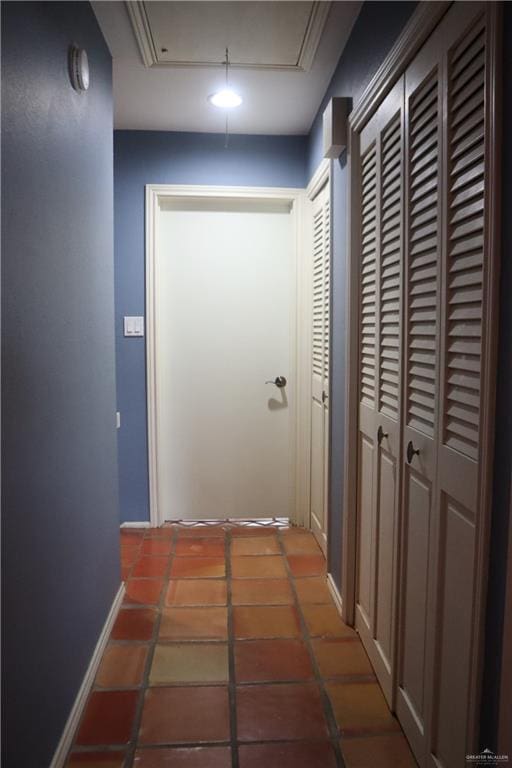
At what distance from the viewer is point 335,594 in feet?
7.91

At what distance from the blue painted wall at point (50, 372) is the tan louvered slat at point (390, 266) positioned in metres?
1.01

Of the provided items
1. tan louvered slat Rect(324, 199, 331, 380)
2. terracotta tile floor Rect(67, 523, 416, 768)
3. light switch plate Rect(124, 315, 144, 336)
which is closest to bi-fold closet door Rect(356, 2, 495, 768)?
terracotta tile floor Rect(67, 523, 416, 768)

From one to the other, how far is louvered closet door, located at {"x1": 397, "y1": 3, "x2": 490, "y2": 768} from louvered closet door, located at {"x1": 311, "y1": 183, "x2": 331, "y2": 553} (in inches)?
45.9

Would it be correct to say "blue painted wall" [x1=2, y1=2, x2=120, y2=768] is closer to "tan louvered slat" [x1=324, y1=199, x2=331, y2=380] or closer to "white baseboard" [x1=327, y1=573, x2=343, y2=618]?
"white baseboard" [x1=327, y1=573, x2=343, y2=618]

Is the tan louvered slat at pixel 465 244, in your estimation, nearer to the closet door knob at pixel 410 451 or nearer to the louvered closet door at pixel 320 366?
the closet door knob at pixel 410 451

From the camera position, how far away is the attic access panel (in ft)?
6.51

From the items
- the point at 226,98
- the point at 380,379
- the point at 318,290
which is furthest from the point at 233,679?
the point at 226,98

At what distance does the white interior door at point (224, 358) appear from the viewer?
133 inches

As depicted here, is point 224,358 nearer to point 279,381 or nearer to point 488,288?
point 279,381

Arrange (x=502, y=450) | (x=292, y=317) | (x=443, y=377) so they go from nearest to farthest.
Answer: (x=502, y=450)
(x=443, y=377)
(x=292, y=317)

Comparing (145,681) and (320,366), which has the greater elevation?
(320,366)

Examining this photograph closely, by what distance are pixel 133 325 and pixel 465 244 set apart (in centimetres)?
243

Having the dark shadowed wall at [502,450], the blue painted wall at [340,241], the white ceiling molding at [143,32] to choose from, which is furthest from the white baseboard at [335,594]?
the white ceiling molding at [143,32]

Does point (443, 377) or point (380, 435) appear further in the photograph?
point (380, 435)
